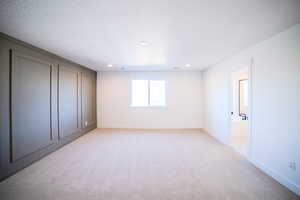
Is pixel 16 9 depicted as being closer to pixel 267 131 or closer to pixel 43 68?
pixel 43 68

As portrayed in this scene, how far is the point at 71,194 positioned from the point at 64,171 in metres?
0.74

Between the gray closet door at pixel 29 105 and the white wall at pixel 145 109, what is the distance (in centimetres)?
258

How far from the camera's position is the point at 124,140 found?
14.2 ft

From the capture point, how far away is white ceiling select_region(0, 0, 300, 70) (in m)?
1.58

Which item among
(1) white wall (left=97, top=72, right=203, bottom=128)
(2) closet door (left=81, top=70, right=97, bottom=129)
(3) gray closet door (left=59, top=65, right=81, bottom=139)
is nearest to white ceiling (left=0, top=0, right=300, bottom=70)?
(3) gray closet door (left=59, top=65, right=81, bottom=139)

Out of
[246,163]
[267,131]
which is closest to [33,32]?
[267,131]

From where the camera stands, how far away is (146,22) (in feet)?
6.41

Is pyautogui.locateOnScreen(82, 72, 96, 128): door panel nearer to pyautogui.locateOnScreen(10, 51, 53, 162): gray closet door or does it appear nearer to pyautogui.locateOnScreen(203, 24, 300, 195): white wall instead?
pyautogui.locateOnScreen(10, 51, 53, 162): gray closet door

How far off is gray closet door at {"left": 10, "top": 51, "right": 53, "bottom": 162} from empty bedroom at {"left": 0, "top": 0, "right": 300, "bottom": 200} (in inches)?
0.8

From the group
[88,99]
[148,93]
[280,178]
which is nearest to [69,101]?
[88,99]

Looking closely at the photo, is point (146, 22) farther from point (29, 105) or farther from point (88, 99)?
point (88, 99)

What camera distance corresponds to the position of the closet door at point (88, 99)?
4.97 m

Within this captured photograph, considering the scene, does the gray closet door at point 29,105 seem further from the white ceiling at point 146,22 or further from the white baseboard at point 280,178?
the white baseboard at point 280,178

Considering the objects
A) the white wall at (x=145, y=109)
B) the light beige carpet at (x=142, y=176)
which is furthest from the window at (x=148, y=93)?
the light beige carpet at (x=142, y=176)
